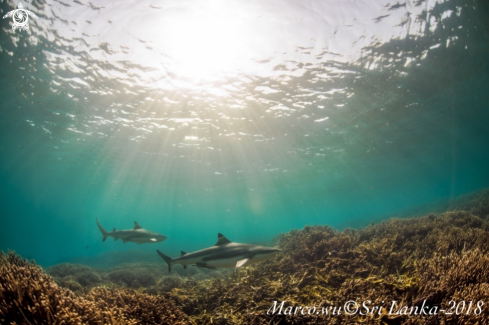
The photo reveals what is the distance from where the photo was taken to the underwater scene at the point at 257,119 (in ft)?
13.6

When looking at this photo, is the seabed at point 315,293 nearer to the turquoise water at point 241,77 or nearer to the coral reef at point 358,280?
the coral reef at point 358,280

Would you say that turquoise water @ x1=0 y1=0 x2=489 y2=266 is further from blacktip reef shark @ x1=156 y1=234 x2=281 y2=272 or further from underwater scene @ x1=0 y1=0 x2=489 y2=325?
blacktip reef shark @ x1=156 y1=234 x2=281 y2=272

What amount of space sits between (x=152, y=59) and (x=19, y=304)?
565 inches

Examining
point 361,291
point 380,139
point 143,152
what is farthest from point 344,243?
point 143,152

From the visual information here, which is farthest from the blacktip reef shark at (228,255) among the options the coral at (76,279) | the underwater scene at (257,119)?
the coral at (76,279)

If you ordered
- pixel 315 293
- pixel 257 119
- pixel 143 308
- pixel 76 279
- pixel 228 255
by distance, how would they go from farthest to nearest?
1. pixel 257 119
2. pixel 76 279
3. pixel 228 255
4. pixel 315 293
5. pixel 143 308

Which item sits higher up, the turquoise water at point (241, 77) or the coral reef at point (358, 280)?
the turquoise water at point (241, 77)

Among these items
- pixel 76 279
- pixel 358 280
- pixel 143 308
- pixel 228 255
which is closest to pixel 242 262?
pixel 228 255

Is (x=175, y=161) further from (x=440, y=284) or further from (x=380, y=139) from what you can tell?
(x=440, y=284)

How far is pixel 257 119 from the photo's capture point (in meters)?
21.9

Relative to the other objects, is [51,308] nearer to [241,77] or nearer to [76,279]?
[76,279]

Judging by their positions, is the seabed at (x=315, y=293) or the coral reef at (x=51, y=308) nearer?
the coral reef at (x=51, y=308)

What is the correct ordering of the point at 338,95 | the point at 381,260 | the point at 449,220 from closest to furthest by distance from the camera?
the point at 381,260 → the point at 449,220 → the point at 338,95

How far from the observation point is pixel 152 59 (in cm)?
1395
